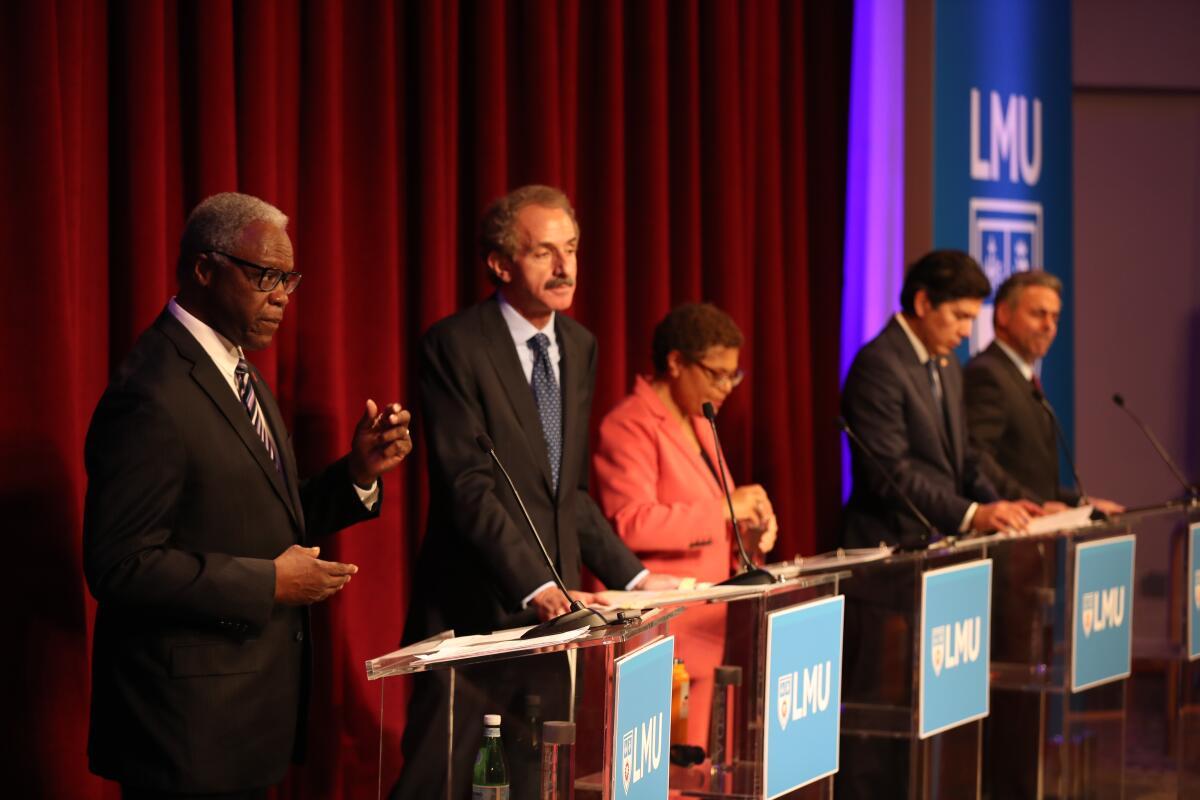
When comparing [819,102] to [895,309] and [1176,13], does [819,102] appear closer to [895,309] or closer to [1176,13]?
[895,309]

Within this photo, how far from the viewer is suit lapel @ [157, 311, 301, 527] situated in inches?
101

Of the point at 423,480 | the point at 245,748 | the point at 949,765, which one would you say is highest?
the point at 423,480

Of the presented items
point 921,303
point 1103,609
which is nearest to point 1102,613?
point 1103,609

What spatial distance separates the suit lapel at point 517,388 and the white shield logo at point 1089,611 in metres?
1.67

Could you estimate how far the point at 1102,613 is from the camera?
4.24m

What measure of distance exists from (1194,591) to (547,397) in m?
2.49

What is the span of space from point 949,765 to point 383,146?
2.21 m

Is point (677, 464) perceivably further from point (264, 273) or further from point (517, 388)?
point (264, 273)

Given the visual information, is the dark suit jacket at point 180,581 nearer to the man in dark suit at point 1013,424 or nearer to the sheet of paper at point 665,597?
the sheet of paper at point 665,597

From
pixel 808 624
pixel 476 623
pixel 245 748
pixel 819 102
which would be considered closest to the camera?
pixel 245 748

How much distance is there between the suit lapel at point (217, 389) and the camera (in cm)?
257

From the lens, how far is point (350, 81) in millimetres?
4094

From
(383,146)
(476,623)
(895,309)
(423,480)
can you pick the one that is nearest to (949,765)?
(476,623)

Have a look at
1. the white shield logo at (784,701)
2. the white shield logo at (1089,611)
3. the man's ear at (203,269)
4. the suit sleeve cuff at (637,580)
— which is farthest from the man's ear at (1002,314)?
the man's ear at (203,269)
